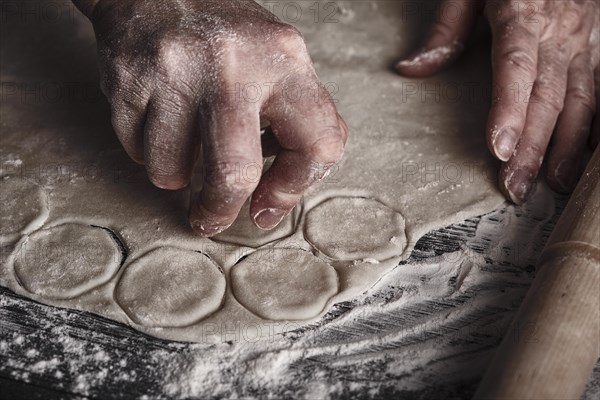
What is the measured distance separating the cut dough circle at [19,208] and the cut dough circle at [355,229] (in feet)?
1.92

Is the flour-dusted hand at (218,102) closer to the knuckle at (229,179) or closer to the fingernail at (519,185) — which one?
the knuckle at (229,179)

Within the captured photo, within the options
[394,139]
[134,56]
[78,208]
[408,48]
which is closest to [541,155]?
[394,139]

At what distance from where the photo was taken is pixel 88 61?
199 cm

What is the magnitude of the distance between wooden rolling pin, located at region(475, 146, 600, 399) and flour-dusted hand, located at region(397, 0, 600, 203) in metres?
0.31

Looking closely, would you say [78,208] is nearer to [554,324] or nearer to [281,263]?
[281,263]

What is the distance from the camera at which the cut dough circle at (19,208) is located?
4.99 ft

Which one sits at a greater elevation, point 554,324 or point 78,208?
point 554,324

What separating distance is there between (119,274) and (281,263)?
0.32 metres

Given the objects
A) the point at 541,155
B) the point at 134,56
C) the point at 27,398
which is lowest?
the point at 27,398

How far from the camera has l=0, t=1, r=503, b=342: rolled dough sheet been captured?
1389mm

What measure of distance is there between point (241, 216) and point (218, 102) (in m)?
0.30

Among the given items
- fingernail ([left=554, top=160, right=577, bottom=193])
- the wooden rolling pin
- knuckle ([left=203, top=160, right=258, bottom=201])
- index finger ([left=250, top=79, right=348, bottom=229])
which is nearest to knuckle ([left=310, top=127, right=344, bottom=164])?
index finger ([left=250, top=79, right=348, bottom=229])

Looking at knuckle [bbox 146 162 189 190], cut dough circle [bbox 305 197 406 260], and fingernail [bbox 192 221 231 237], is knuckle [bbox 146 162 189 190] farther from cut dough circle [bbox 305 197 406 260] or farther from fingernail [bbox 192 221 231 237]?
cut dough circle [bbox 305 197 406 260]

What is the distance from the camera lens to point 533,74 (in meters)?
1.75
